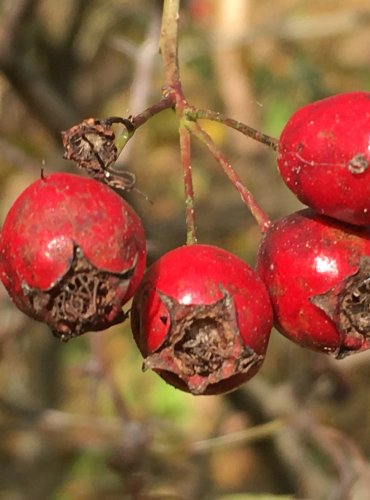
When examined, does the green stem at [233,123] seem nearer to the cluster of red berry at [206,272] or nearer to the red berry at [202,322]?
the cluster of red berry at [206,272]

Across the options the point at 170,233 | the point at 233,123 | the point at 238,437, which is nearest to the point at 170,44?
the point at 233,123

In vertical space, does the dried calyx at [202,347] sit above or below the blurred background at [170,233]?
above

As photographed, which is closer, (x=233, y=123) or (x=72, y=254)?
(x=72, y=254)

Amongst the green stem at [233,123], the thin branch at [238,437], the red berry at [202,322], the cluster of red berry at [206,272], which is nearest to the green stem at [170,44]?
the green stem at [233,123]

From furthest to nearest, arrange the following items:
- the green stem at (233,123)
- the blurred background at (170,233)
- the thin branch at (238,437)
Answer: the blurred background at (170,233) → the thin branch at (238,437) → the green stem at (233,123)

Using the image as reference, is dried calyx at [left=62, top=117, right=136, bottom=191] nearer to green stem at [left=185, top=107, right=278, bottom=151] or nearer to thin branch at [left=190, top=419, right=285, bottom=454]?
green stem at [left=185, top=107, right=278, bottom=151]

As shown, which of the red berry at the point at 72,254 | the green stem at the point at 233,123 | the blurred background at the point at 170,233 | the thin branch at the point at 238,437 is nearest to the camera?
the red berry at the point at 72,254

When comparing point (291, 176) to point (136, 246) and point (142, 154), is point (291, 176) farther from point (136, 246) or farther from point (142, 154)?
point (142, 154)

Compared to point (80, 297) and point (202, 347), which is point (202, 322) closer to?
point (202, 347)
